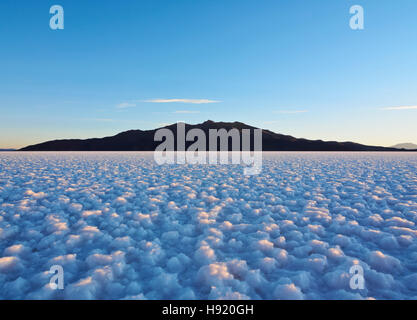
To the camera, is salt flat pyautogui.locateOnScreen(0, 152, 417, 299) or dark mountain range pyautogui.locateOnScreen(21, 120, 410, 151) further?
dark mountain range pyautogui.locateOnScreen(21, 120, 410, 151)

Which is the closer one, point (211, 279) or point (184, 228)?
point (211, 279)

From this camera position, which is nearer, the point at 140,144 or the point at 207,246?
the point at 207,246

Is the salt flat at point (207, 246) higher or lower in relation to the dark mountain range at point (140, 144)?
lower

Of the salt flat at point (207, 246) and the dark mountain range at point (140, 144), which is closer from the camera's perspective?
the salt flat at point (207, 246)

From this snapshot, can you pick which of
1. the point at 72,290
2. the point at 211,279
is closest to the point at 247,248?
the point at 211,279

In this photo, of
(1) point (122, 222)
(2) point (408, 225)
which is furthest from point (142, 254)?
(2) point (408, 225)

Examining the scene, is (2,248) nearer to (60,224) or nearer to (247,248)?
(60,224)

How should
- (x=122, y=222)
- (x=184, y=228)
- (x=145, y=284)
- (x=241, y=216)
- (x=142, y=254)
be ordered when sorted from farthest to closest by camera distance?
(x=241, y=216)
(x=122, y=222)
(x=184, y=228)
(x=142, y=254)
(x=145, y=284)

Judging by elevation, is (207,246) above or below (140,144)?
below

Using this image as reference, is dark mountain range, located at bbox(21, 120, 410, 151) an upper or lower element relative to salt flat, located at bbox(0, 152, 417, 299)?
upper
